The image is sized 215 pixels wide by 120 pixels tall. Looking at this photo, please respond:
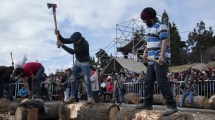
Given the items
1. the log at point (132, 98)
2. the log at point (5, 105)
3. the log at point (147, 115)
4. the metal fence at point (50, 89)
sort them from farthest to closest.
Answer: the metal fence at point (50, 89)
the log at point (132, 98)
the log at point (5, 105)
the log at point (147, 115)

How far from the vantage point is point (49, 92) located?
56.6ft

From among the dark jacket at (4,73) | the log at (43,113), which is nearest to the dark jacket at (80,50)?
the log at (43,113)

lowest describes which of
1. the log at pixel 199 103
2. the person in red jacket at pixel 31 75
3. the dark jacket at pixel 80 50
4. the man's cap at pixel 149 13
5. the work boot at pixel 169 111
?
the log at pixel 199 103

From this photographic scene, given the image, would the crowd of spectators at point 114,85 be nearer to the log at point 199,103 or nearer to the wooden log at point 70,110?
the log at point 199,103

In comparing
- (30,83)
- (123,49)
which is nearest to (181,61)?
(123,49)

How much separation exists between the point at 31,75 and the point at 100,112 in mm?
2971

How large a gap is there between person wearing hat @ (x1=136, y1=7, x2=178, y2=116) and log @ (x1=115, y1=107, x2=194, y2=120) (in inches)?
4.2

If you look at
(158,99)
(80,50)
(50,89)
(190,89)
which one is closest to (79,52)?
(80,50)

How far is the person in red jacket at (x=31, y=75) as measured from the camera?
938 centimetres

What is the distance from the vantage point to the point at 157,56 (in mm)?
5906

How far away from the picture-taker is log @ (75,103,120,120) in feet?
24.5

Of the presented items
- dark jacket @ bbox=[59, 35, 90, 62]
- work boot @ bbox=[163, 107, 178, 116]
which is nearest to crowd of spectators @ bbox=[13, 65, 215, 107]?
dark jacket @ bbox=[59, 35, 90, 62]

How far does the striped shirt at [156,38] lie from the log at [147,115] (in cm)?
89

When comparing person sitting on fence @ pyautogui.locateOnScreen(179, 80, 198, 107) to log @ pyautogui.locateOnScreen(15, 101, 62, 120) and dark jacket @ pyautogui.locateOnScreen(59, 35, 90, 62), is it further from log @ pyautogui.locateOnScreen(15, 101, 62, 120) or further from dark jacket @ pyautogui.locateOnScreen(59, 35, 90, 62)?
dark jacket @ pyautogui.locateOnScreen(59, 35, 90, 62)
